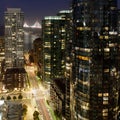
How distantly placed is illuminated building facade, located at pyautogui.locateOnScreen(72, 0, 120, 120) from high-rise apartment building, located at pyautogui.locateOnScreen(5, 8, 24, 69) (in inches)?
2156

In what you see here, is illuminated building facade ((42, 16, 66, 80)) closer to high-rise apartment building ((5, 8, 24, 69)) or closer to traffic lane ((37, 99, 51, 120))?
traffic lane ((37, 99, 51, 120))

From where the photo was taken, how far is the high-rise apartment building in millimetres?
91375

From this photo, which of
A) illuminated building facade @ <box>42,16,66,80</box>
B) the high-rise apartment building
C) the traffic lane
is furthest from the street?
the high-rise apartment building

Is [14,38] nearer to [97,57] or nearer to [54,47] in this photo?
[54,47]

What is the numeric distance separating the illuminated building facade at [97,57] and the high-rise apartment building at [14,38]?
5476 cm

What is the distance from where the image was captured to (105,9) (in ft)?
122

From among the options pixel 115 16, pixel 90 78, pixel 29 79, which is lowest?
pixel 29 79

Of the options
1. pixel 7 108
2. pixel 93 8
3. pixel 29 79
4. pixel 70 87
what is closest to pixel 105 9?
pixel 93 8

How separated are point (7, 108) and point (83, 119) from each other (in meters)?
12.5

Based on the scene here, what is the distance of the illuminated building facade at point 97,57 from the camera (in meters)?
37.1

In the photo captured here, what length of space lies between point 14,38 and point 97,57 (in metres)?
59.0

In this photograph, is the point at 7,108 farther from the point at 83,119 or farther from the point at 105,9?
the point at 105,9

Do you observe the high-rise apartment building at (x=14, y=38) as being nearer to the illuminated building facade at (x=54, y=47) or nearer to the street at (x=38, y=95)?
the street at (x=38, y=95)

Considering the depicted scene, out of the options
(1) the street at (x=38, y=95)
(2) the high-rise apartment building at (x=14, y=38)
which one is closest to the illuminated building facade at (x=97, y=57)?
(1) the street at (x=38, y=95)
